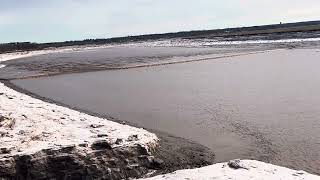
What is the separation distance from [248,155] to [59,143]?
4251 millimetres

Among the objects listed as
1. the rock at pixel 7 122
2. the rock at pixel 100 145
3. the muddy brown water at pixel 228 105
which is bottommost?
the muddy brown water at pixel 228 105

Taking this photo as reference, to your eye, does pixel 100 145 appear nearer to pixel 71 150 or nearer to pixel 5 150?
pixel 71 150

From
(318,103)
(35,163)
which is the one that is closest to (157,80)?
(318,103)

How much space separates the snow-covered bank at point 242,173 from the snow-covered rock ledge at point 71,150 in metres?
1.36

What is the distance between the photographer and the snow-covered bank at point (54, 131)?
10.7 meters

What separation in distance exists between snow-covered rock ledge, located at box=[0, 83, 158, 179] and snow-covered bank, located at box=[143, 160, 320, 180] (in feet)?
4.47

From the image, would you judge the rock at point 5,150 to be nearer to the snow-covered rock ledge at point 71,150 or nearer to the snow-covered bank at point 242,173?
the snow-covered rock ledge at point 71,150

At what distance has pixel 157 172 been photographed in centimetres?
1048

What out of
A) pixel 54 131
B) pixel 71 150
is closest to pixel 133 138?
pixel 71 150

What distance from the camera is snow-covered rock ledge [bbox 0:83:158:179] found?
10094 millimetres

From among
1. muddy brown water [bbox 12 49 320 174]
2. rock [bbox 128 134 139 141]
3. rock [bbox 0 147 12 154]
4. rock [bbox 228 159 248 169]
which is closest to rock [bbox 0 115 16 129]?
rock [bbox 0 147 12 154]

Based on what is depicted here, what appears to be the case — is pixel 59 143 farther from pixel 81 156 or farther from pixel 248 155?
pixel 248 155

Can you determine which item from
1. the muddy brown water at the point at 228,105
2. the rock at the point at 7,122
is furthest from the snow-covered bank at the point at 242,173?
the rock at the point at 7,122

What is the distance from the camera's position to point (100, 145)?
1074 centimetres
